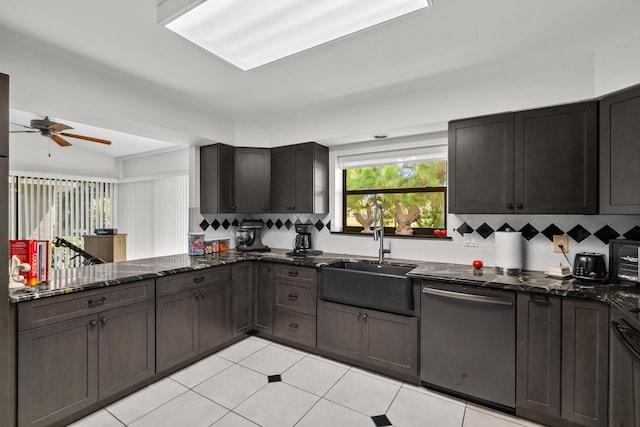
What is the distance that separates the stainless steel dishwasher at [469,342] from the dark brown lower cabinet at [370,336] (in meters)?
0.12

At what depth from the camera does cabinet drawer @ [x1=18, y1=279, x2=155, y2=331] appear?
176 centimetres

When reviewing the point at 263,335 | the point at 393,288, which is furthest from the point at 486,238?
the point at 263,335

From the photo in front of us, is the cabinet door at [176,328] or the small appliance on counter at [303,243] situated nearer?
the cabinet door at [176,328]

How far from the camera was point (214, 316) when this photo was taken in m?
2.90

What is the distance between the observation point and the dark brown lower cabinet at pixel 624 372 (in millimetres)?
1386

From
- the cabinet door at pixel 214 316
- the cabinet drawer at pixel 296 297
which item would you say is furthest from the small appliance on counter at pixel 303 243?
the cabinet door at pixel 214 316

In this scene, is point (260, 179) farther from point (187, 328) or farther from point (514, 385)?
point (514, 385)

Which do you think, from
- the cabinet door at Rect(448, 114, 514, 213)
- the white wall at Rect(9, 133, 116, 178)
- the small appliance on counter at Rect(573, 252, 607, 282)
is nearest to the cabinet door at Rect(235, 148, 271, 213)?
the cabinet door at Rect(448, 114, 514, 213)

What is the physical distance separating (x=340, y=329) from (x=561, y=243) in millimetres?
1904

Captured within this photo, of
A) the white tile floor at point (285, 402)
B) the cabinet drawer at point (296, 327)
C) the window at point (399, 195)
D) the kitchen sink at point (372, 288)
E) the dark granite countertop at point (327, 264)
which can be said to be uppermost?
the window at point (399, 195)

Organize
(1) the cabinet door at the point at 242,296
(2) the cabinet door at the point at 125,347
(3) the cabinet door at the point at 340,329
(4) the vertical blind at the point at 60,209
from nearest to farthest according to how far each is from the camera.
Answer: (2) the cabinet door at the point at 125,347 → (3) the cabinet door at the point at 340,329 → (1) the cabinet door at the point at 242,296 → (4) the vertical blind at the point at 60,209

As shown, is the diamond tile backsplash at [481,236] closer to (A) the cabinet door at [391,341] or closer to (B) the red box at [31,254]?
(A) the cabinet door at [391,341]

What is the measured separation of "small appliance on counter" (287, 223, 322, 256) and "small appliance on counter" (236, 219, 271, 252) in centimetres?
44

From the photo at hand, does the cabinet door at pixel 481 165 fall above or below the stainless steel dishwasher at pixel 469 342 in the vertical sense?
above
